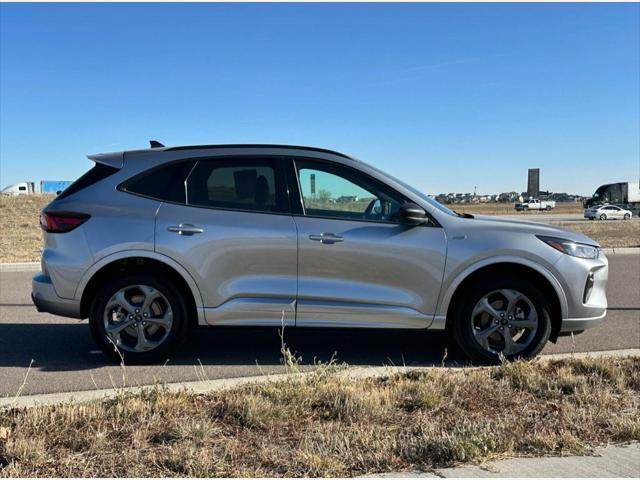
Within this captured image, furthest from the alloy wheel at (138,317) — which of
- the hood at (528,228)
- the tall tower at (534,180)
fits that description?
the tall tower at (534,180)

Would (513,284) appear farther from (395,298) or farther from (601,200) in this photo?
(601,200)

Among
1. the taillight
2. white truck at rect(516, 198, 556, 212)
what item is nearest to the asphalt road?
the taillight

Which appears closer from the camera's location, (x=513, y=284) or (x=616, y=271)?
(x=513, y=284)

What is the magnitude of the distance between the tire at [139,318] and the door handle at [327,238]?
4.09 feet

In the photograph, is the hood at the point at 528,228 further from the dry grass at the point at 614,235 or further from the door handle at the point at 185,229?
the dry grass at the point at 614,235

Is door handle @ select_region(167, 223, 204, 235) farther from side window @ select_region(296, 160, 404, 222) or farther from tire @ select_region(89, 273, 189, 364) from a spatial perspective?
side window @ select_region(296, 160, 404, 222)

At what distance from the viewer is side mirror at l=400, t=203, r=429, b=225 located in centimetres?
464

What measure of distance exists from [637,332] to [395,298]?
10.4 ft

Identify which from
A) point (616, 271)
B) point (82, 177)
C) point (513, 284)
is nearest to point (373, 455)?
point (513, 284)

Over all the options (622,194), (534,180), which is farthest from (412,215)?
(622,194)

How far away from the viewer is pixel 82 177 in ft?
16.5

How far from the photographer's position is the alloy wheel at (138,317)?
15.6 feet

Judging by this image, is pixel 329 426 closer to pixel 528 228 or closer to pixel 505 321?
pixel 505 321

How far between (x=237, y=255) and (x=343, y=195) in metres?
1.05
